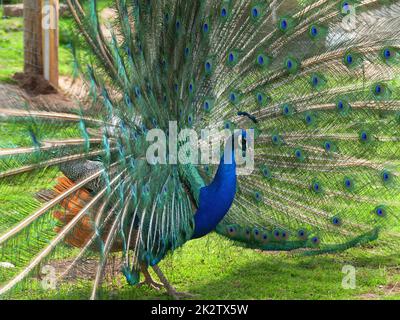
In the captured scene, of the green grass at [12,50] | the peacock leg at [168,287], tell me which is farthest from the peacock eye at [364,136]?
the green grass at [12,50]

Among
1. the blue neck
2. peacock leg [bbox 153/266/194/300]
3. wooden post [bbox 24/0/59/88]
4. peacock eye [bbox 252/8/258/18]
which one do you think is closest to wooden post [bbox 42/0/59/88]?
wooden post [bbox 24/0/59/88]

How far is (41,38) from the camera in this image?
28.2 feet

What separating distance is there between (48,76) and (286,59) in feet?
15.6

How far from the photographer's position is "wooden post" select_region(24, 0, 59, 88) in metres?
8.34

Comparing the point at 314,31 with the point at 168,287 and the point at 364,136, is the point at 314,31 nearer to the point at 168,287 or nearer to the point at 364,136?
the point at 364,136

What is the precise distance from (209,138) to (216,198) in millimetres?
412

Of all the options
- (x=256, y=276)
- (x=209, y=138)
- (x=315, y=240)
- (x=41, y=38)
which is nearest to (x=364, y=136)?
(x=315, y=240)

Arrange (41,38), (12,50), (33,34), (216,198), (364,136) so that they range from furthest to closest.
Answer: (12,50)
(41,38)
(33,34)
(364,136)
(216,198)

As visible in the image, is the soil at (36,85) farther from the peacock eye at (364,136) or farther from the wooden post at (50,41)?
the peacock eye at (364,136)

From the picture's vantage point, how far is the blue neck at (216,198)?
4.24 meters

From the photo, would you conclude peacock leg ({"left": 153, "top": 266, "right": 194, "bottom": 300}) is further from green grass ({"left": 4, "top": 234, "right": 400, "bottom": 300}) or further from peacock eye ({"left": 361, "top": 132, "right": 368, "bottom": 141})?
peacock eye ({"left": 361, "top": 132, "right": 368, "bottom": 141})

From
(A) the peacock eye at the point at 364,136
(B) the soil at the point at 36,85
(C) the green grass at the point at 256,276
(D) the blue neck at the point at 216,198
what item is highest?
(B) the soil at the point at 36,85
